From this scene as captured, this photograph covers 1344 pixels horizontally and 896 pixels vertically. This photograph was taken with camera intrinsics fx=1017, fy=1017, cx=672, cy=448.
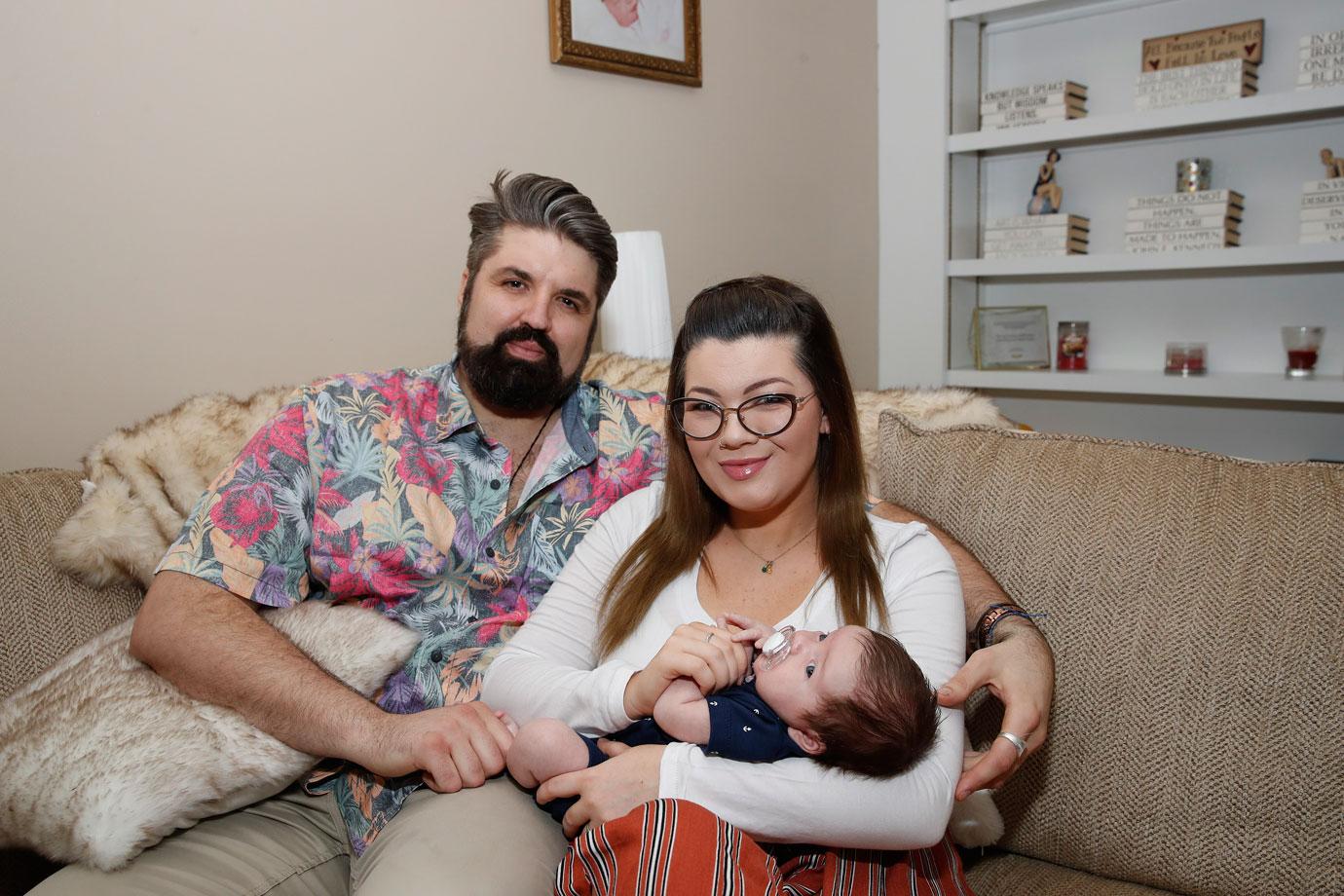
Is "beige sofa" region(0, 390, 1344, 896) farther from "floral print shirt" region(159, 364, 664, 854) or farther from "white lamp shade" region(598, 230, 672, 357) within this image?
"white lamp shade" region(598, 230, 672, 357)

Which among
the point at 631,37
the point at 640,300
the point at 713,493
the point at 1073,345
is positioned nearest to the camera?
the point at 713,493

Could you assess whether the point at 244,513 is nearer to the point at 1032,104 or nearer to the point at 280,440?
the point at 280,440

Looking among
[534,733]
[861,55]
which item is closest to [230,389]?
[534,733]

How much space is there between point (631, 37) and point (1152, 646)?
2124 mm

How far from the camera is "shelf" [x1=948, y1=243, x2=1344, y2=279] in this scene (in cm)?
295

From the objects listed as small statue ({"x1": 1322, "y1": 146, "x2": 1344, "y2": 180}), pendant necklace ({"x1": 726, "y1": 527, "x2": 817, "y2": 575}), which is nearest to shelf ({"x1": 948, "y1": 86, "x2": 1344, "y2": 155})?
small statue ({"x1": 1322, "y1": 146, "x2": 1344, "y2": 180})

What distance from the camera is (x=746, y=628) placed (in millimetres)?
A: 1335

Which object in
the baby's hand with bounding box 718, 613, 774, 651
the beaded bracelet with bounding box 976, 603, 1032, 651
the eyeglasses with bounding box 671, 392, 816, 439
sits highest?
the eyeglasses with bounding box 671, 392, 816, 439

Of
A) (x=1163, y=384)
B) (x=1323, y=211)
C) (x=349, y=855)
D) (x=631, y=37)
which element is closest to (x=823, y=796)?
(x=349, y=855)

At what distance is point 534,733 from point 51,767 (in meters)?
0.61

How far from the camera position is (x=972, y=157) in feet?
12.1

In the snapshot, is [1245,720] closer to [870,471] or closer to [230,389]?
[870,471]

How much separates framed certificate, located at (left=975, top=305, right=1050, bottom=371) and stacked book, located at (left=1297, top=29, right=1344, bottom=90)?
3.40 ft

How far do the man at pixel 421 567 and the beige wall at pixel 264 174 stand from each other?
60 cm
